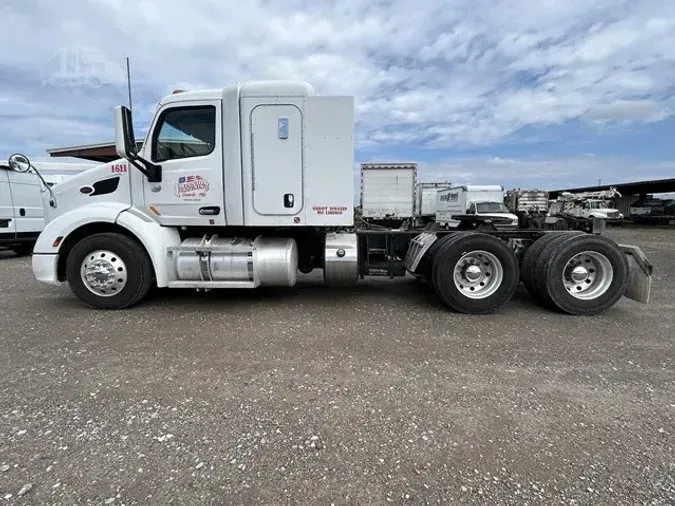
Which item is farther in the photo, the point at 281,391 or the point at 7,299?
the point at 7,299

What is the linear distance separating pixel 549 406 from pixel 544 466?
0.76 metres

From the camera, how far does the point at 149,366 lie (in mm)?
3514

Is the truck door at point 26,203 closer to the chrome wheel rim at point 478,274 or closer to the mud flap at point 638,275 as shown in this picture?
the chrome wheel rim at point 478,274

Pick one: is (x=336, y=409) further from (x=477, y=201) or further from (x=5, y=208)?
(x=477, y=201)

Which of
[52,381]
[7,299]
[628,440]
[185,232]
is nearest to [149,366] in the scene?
[52,381]

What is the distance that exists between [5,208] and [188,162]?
845cm

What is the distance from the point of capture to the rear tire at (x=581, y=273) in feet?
16.6

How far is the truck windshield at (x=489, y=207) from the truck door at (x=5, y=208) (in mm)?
18768

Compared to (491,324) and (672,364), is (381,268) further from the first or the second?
(672,364)

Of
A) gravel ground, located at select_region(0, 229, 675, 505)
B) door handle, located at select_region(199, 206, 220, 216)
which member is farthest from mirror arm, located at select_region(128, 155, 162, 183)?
gravel ground, located at select_region(0, 229, 675, 505)

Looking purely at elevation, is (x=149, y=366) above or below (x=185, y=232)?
below

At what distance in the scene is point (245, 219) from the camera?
526cm

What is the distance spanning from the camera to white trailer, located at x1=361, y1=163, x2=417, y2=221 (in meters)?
21.4

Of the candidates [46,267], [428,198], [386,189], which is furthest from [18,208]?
[428,198]
